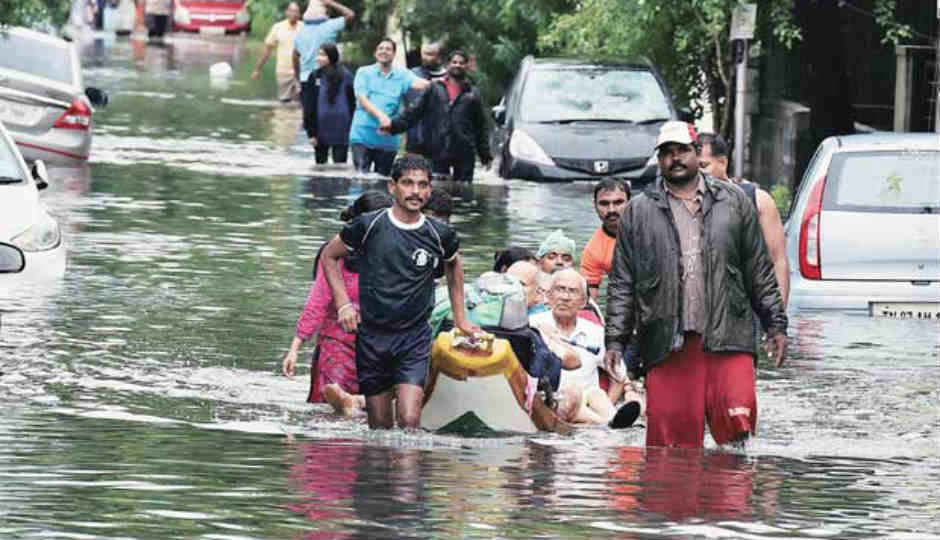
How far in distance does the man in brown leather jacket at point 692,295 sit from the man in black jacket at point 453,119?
17187mm

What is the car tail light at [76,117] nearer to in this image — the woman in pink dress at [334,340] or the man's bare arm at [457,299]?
the woman in pink dress at [334,340]

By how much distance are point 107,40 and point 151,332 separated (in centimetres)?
5637

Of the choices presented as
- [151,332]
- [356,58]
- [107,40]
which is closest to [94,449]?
[151,332]

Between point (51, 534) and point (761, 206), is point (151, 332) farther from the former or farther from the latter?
point (51, 534)

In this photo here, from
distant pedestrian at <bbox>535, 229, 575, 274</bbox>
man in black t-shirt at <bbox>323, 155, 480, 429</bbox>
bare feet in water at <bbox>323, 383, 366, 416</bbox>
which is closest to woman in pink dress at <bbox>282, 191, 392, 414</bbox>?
bare feet in water at <bbox>323, 383, 366, 416</bbox>

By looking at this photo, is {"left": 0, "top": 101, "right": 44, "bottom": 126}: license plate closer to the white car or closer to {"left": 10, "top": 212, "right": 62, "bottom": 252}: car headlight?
the white car

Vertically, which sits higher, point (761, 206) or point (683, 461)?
point (761, 206)

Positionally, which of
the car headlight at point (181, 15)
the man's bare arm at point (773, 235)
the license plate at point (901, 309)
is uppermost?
the man's bare arm at point (773, 235)

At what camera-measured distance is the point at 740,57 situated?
28.1m

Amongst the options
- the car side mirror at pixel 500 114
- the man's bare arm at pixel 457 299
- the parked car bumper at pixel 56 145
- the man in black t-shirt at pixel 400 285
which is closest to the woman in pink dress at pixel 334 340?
the man in black t-shirt at pixel 400 285

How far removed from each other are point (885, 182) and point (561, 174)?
11228 mm

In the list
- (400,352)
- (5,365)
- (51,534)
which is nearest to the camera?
(51,534)

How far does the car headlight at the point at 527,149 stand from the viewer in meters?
28.8

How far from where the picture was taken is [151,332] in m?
16.5
